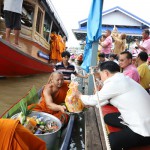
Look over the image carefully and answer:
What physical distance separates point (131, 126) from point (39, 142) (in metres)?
1.11

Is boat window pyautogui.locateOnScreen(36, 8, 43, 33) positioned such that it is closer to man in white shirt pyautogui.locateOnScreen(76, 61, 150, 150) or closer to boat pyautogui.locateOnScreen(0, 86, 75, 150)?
boat pyautogui.locateOnScreen(0, 86, 75, 150)

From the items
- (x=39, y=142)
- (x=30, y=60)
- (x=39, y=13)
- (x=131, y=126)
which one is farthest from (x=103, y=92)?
(x=39, y=13)

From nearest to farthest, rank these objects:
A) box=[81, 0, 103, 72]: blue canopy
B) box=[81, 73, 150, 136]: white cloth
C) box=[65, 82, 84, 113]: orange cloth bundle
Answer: box=[81, 73, 150, 136]: white cloth
box=[65, 82, 84, 113]: orange cloth bundle
box=[81, 0, 103, 72]: blue canopy

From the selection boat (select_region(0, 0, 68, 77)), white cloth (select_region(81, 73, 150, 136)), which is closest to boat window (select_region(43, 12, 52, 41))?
boat (select_region(0, 0, 68, 77))

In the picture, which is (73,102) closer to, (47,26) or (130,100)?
(130,100)

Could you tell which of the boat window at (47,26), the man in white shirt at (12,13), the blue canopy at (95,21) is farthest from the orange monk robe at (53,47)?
the blue canopy at (95,21)

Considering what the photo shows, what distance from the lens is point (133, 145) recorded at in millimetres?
2518

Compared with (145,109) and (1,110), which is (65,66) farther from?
(145,109)

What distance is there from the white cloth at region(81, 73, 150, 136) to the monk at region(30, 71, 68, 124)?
1.11m

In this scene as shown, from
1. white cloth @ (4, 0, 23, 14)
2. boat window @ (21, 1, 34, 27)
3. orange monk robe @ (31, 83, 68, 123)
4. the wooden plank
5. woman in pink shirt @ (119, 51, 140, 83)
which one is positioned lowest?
the wooden plank

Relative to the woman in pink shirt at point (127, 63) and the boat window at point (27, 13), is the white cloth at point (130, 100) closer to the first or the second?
the woman in pink shirt at point (127, 63)

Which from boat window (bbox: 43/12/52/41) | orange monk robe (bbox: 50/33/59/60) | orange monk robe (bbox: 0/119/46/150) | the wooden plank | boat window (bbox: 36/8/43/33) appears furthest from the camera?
orange monk robe (bbox: 50/33/59/60)

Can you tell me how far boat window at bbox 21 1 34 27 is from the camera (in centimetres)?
814

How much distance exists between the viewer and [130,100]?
2514 millimetres
